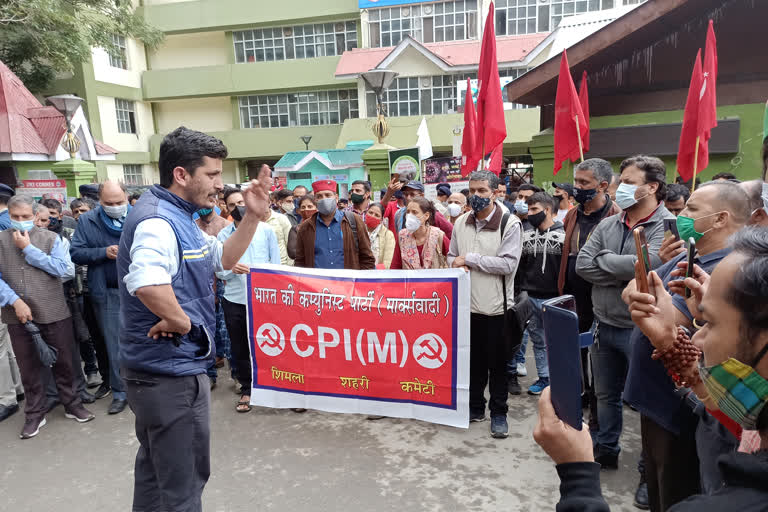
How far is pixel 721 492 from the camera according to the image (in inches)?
36.6

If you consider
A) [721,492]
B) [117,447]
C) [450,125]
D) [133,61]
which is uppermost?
[133,61]

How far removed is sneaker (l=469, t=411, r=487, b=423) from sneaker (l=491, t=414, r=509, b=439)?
0.69ft

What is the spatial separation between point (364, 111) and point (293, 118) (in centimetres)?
462

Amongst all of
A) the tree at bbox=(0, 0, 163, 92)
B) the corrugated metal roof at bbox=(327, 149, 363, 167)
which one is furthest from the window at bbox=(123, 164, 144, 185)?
the corrugated metal roof at bbox=(327, 149, 363, 167)

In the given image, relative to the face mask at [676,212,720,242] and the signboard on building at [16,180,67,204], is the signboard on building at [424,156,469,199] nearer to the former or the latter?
the face mask at [676,212,720,242]

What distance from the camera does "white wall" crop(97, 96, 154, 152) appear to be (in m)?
24.8

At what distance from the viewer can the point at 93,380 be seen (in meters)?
5.42

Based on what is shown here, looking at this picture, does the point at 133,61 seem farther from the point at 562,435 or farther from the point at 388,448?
the point at 562,435

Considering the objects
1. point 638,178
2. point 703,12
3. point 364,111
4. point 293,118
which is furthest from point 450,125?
point 638,178

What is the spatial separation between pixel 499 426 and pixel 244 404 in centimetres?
233

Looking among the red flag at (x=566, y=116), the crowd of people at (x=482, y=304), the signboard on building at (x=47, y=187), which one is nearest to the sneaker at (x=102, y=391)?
the crowd of people at (x=482, y=304)

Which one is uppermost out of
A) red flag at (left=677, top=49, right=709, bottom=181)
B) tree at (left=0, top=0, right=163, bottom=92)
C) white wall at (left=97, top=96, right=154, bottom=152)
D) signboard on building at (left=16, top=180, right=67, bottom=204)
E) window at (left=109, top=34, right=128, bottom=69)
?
window at (left=109, top=34, right=128, bottom=69)

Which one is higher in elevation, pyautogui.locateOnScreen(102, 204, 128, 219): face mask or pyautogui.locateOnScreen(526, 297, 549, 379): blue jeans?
pyautogui.locateOnScreen(102, 204, 128, 219): face mask

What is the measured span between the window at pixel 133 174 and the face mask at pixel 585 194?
27.4 m
